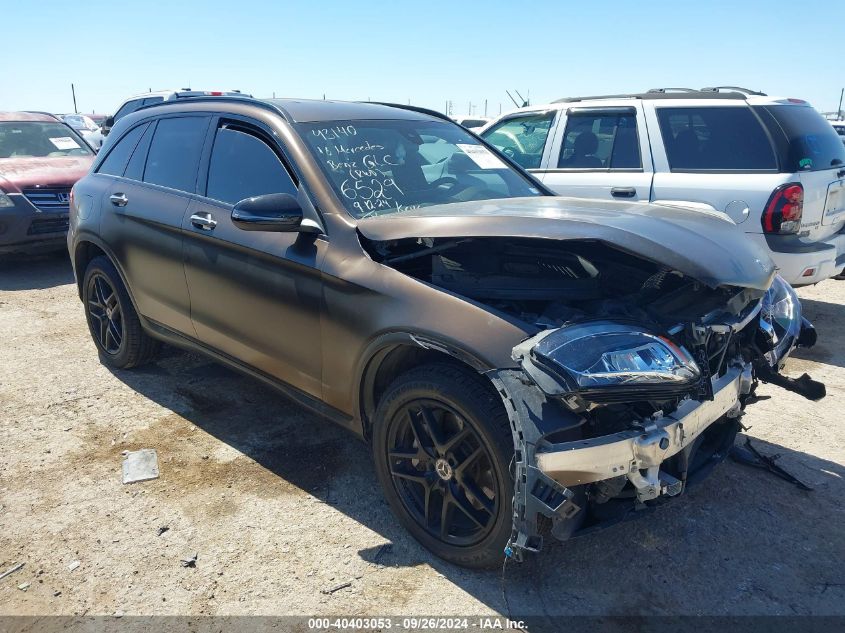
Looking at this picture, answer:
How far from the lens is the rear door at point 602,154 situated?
5801 mm

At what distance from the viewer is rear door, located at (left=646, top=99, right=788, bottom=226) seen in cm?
512

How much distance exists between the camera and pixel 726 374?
2.57m

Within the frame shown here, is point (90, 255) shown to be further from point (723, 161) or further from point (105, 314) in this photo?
point (723, 161)

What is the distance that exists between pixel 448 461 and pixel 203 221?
198cm

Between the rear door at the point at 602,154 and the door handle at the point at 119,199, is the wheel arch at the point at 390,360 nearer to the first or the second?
the door handle at the point at 119,199

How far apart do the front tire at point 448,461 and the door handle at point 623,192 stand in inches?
153

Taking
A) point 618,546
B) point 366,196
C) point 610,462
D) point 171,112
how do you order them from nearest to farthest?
→ point 610,462 < point 618,546 < point 366,196 < point 171,112

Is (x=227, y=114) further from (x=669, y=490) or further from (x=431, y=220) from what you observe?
(x=669, y=490)

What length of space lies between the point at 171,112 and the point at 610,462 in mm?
3540

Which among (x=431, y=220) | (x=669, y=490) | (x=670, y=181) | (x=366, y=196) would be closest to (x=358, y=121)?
(x=366, y=196)

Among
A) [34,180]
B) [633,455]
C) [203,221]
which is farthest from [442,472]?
[34,180]

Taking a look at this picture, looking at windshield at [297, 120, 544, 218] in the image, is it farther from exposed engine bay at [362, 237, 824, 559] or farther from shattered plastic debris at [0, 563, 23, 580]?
shattered plastic debris at [0, 563, 23, 580]

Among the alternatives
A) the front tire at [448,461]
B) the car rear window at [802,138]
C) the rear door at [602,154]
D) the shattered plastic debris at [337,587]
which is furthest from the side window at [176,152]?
the car rear window at [802,138]

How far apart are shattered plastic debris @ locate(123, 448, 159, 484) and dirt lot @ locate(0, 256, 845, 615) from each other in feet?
0.16
